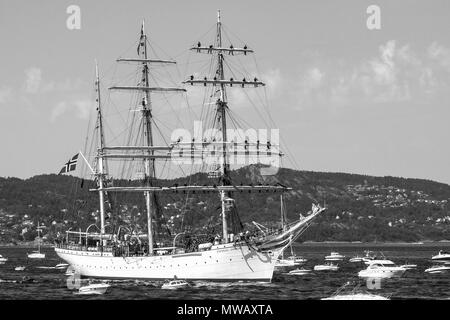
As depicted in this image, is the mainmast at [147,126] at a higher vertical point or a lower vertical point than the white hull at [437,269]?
higher

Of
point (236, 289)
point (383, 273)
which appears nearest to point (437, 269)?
point (383, 273)

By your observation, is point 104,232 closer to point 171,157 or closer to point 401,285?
point 171,157

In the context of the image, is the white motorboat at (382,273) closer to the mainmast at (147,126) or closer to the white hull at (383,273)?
the white hull at (383,273)

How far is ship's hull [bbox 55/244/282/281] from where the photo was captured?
73.0 meters

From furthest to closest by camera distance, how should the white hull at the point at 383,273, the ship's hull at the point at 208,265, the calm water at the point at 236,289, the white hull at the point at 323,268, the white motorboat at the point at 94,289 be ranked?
the white hull at the point at 323,268 < the white hull at the point at 383,273 < the ship's hull at the point at 208,265 < the white motorboat at the point at 94,289 < the calm water at the point at 236,289

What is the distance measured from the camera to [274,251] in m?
74.6

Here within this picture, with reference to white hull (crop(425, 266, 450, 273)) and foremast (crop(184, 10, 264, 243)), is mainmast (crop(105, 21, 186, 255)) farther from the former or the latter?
white hull (crop(425, 266, 450, 273))

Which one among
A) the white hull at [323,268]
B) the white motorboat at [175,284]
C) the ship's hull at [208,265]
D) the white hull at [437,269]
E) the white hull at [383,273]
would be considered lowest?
the white hull at [437,269]

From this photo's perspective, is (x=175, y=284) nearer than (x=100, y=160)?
Yes

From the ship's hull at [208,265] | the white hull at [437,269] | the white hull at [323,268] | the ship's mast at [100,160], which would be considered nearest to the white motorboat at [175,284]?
the ship's hull at [208,265]

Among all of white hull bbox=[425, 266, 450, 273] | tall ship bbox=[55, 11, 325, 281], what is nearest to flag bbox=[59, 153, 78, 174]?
tall ship bbox=[55, 11, 325, 281]

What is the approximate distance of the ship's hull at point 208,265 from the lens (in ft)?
240

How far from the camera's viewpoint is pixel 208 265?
73.6 m

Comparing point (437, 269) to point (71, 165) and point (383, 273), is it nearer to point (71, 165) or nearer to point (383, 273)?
point (383, 273)
